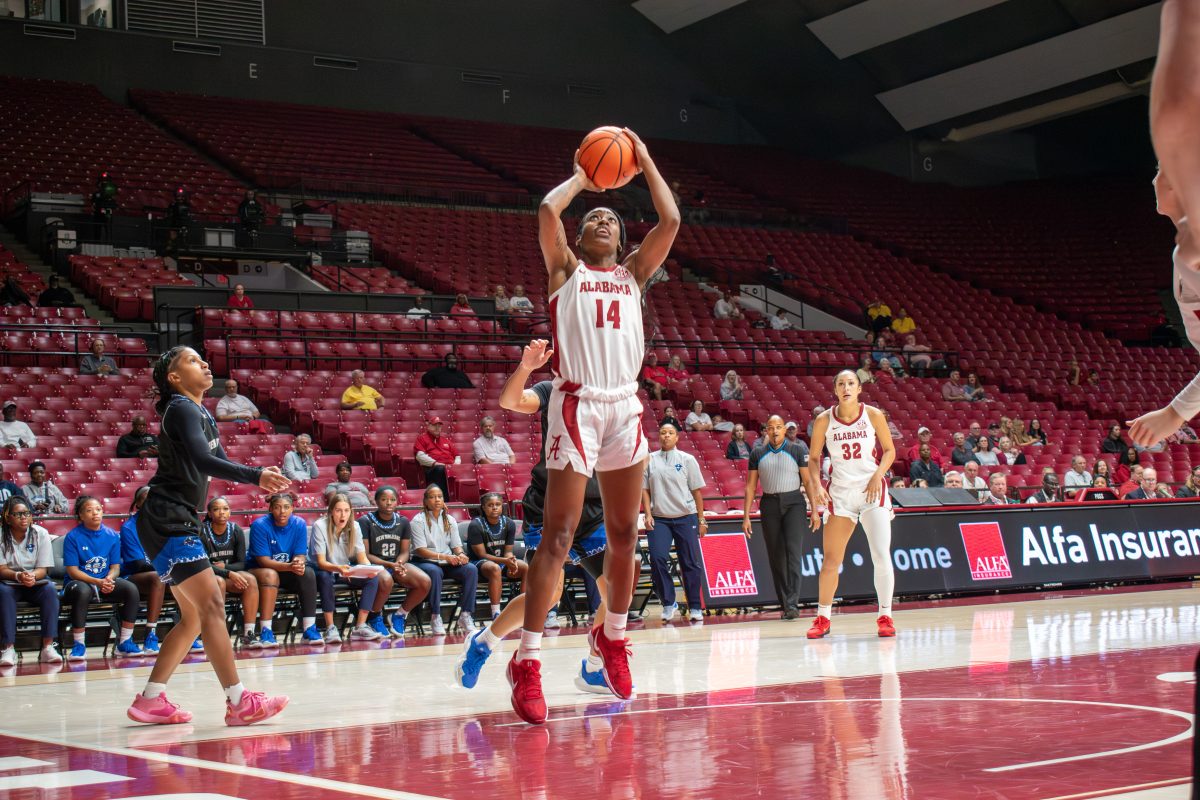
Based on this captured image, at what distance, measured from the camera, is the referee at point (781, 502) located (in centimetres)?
1234

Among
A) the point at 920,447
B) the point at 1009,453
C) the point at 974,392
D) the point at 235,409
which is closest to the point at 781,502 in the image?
the point at 920,447

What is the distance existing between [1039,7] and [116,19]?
2220 cm

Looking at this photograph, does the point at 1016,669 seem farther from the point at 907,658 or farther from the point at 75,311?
the point at 75,311

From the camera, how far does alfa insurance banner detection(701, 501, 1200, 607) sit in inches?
513

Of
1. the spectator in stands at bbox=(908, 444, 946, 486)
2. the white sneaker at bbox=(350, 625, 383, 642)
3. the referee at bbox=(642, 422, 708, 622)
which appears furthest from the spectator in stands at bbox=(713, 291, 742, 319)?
the white sneaker at bbox=(350, 625, 383, 642)

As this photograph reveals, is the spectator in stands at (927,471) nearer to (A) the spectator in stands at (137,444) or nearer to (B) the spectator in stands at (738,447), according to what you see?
(B) the spectator in stands at (738,447)

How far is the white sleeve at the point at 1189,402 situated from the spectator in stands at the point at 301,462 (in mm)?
12028

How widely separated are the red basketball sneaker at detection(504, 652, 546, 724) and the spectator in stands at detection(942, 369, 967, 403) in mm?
19017

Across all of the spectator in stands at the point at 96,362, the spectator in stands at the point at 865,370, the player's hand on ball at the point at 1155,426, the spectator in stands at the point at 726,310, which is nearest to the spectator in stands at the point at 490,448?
the spectator in stands at the point at 96,362

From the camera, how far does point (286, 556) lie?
11281 millimetres

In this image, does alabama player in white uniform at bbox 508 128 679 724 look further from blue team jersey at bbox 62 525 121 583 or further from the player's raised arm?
blue team jersey at bbox 62 525 121 583

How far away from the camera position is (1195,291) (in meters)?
2.53

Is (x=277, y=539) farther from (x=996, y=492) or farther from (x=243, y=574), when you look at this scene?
(x=996, y=492)

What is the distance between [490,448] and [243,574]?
554cm
